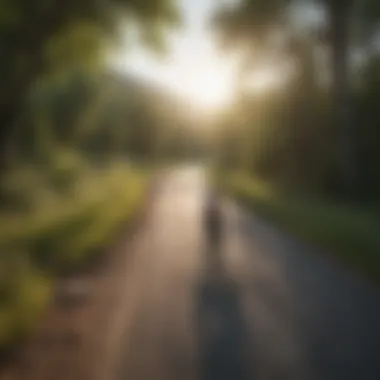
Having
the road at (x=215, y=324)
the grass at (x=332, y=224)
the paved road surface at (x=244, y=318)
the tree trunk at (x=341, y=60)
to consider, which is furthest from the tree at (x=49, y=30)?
the grass at (x=332, y=224)

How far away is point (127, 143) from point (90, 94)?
32145 mm

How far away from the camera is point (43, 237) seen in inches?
579

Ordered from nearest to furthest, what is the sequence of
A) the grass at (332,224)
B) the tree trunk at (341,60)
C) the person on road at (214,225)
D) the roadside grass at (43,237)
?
the roadside grass at (43,237), the grass at (332,224), the person on road at (214,225), the tree trunk at (341,60)

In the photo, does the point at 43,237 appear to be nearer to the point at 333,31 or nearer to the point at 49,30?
the point at 49,30

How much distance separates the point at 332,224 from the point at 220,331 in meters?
9.62

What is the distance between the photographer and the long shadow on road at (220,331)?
6.03 meters

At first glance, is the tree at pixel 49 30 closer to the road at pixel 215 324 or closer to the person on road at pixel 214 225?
the person on road at pixel 214 225

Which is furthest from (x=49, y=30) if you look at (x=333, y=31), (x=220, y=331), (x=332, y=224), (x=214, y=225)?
(x=220, y=331)

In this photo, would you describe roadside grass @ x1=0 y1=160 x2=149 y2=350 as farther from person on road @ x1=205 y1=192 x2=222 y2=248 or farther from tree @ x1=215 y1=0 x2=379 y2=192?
tree @ x1=215 y1=0 x2=379 y2=192

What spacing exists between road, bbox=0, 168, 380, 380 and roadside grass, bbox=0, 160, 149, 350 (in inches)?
15.0

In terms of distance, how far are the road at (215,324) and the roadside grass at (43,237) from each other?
38 centimetres

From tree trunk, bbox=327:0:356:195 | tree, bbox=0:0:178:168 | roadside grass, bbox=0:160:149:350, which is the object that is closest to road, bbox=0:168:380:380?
roadside grass, bbox=0:160:149:350

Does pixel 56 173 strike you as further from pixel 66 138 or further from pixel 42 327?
pixel 42 327

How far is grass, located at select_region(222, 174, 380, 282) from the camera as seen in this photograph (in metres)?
12.0
